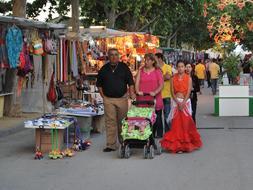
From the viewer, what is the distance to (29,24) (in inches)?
543

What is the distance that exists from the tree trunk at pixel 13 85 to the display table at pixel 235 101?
5.76 metres

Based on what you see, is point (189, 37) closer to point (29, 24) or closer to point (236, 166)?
point (29, 24)

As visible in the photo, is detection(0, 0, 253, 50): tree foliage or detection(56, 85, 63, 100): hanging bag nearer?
detection(56, 85, 63, 100): hanging bag

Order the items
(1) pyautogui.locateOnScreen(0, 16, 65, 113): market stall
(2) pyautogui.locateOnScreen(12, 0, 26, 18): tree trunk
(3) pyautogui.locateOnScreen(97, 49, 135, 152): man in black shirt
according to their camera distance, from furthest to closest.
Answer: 1. (2) pyautogui.locateOnScreen(12, 0, 26, 18): tree trunk
2. (1) pyautogui.locateOnScreen(0, 16, 65, 113): market stall
3. (3) pyautogui.locateOnScreen(97, 49, 135, 152): man in black shirt

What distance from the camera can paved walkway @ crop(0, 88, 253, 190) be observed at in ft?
25.0

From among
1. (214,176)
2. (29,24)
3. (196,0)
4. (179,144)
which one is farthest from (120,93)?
(196,0)

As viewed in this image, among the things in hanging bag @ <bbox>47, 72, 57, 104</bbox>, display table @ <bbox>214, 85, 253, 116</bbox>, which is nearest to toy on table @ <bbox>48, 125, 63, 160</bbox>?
hanging bag @ <bbox>47, 72, 57, 104</bbox>

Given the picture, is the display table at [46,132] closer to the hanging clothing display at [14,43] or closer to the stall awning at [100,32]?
the hanging clothing display at [14,43]

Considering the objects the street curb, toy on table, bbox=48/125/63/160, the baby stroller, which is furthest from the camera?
the street curb

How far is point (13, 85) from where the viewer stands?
16.0m

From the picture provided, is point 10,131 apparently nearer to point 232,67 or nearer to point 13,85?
point 13,85

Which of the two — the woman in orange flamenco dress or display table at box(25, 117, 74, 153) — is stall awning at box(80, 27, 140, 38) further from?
display table at box(25, 117, 74, 153)

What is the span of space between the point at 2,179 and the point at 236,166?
11.4ft

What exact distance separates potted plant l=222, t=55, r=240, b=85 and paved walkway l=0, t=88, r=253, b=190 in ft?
18.8
